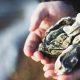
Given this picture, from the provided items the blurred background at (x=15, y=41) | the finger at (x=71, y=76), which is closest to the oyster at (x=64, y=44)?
the finger at (x=71, y=76)

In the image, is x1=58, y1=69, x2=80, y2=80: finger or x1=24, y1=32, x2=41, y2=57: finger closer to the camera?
x1=58, y1=69, x2=80, y2=80: finger

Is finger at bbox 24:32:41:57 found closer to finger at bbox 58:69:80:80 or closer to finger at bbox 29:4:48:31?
finger at bbox 29:4:48:31

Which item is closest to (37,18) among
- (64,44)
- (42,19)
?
(42,19)

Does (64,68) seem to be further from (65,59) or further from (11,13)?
(11,13)

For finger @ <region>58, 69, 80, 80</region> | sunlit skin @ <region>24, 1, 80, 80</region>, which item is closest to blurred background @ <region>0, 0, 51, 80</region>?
sunlit skin @ <region>24, 1, 80, 80</region>

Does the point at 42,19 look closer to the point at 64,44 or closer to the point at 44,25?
the point at 44,25

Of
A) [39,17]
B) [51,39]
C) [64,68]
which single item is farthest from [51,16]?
[64,68]

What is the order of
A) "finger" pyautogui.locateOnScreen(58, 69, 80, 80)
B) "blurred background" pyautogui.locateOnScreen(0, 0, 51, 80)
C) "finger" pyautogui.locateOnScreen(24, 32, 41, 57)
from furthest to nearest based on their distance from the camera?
1. "blurred background" pyautogui.locateOnScreen(0, 0, 51, 80)
2. "finger" pyautogui.locateOnScreen(24, 32, 41, 57)
3. "finger" pyautogui.locateOnScreen(58, 69, 80, 80)
